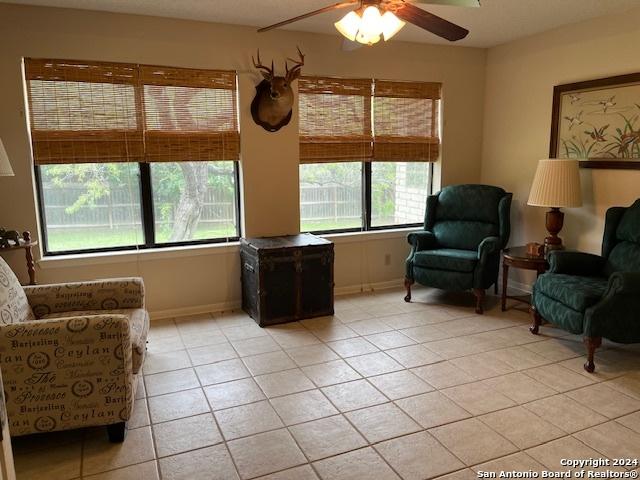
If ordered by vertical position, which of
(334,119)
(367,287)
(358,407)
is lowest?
(358,407)

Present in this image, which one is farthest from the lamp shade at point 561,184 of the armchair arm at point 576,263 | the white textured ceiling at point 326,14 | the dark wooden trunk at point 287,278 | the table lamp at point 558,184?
the dark wooden trunk at point 287,278

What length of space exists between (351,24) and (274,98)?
5.78 ft

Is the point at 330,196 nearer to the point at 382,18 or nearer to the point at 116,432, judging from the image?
the point at 382,18

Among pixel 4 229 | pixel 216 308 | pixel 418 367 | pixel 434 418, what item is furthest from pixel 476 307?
pixel 4 229

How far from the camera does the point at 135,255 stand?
401 cm

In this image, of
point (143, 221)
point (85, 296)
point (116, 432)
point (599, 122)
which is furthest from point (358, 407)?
point (599, 122)

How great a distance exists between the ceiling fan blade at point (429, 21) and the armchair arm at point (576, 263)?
1.91 meters

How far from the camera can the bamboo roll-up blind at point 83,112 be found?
361 centimetres

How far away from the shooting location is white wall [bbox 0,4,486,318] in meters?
3.56

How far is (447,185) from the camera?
5.14m

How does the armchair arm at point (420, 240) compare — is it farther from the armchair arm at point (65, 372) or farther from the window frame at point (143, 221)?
the armchair arm at point (65, 372)

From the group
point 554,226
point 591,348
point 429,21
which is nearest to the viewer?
point 429,21

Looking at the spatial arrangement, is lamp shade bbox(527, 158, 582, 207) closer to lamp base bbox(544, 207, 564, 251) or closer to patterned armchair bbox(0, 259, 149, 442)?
lamp base bbox(544, 207, 564, 251)

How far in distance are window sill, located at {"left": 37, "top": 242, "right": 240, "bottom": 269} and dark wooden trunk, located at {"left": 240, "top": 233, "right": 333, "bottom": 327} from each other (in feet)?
0.84
